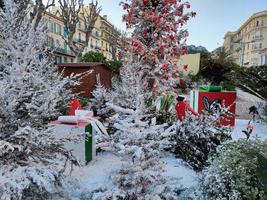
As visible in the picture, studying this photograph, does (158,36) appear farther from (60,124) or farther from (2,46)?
(2,46)

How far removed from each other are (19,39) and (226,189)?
2.82 m

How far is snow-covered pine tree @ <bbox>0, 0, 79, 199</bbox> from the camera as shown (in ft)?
9.25

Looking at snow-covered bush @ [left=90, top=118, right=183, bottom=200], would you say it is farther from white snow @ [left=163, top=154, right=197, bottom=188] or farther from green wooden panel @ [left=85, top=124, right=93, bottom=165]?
green wooden panel @ [left=85, top=124, right=93, bottom=165]

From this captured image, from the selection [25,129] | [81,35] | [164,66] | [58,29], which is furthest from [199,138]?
[81,35]

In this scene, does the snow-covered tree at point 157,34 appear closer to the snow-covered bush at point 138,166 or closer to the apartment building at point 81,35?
the snow-covered bush at point 138,166

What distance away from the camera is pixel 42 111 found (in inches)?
125

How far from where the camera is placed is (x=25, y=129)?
9.52ft

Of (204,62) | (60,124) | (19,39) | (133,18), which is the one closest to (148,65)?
(133,18)

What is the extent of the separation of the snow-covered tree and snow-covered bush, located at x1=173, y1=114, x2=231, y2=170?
1.66 meters

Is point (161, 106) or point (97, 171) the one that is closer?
point (97, 171)

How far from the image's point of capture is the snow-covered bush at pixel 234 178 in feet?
9.00

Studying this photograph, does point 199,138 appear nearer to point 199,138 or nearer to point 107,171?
point 199,138

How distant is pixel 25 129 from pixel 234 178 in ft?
6.66

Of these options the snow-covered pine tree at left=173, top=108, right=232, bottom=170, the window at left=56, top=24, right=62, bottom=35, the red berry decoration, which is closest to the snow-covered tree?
the red berry decoration
